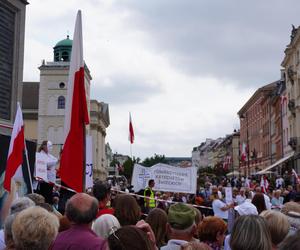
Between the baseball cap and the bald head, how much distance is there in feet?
2.33

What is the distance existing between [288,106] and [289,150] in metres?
6.18

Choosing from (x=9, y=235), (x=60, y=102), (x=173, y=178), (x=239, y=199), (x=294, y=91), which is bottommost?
(x=239, y=199)

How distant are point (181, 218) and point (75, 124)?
291cm

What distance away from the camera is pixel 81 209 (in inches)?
177

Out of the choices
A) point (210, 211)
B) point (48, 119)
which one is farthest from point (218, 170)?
point (210, 211)

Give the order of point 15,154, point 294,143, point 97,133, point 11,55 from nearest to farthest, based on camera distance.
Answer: point 15,154, point 11,55, point 294,143, point 97,133

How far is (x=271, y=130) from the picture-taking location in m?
77.5

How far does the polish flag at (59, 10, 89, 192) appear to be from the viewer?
672 centimetres

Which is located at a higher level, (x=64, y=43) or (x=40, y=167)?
(x=64, y=43)

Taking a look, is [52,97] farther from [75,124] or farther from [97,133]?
[75,124]

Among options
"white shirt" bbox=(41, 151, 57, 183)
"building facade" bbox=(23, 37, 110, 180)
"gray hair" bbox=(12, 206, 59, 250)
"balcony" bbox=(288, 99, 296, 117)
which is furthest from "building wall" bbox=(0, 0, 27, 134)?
"building facade" bbox=(23, 37, 110, 180)

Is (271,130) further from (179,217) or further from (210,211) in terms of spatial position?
(179,217)

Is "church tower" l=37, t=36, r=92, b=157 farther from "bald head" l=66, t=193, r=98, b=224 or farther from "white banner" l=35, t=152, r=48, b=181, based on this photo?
"bald head" l=66, t=193, r=98, b=224

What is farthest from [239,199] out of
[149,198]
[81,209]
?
[81,209]
